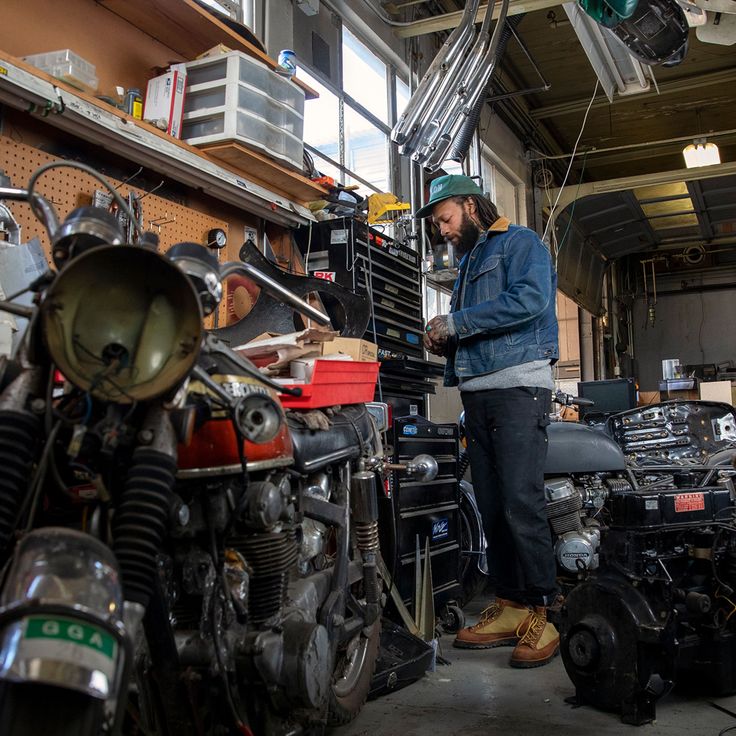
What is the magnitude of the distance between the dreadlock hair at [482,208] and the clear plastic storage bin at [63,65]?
4.38 ft

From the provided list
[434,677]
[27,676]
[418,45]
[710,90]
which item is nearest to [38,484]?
[27,676]

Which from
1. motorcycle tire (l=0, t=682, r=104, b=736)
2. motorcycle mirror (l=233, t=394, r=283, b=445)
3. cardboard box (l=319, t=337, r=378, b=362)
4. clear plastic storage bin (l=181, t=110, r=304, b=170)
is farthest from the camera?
clear plastic storage bin (l=181, t=110, r=304, b=170)

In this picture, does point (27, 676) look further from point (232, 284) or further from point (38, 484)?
point (232, 284)

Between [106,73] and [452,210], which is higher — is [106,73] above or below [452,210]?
above

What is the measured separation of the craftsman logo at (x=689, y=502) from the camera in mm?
2081

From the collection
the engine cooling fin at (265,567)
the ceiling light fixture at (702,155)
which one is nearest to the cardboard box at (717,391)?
the ceiling light fixture at (702,155)

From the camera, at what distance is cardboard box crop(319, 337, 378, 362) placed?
5.71 ft

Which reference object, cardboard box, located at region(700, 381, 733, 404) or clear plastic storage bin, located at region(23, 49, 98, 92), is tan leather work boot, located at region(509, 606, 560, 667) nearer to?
clear plastic storage bin, located at region(23, 49, 98, 92)

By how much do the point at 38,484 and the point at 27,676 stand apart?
0.28m

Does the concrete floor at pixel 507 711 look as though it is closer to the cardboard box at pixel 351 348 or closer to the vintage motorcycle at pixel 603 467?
the vintage motorcycle at pixel 603 467

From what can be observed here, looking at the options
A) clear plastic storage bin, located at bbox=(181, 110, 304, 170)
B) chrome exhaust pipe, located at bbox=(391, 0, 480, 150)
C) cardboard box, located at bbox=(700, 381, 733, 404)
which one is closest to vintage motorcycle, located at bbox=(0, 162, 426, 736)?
clear plastic storage bin, located at bbox=(181, 110, 304, 170)

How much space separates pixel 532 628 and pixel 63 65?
233 centimetres

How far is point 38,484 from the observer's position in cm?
91

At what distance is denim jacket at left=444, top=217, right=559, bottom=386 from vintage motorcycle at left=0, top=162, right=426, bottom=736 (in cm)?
124
